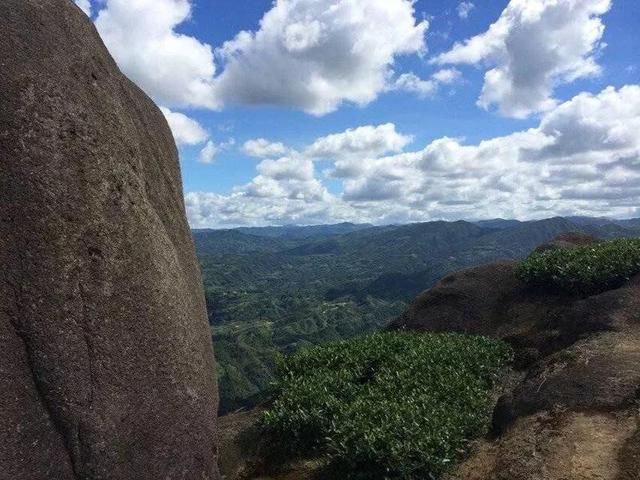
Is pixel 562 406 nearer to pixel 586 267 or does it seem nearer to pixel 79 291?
pixel 586 267

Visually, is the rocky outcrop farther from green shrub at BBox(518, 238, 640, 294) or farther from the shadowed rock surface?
green shrub at BBox(518, 238, 640, 294)

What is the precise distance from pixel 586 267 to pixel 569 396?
1275 cm

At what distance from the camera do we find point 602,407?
16.7m

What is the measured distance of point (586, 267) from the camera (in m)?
28.5

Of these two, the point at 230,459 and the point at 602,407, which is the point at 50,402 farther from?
the point at 602,407

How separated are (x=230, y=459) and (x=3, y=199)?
10.9m

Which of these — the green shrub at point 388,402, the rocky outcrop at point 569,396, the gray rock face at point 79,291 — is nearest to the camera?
the gray rock face at point 79,291

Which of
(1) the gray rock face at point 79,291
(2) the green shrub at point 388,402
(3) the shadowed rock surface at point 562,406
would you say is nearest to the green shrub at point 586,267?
(3) the shadowed rock surface at point 562,406

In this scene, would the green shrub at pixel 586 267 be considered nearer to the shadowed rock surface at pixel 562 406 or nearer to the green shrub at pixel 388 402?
the shadowed rock surface at pixel 562 406

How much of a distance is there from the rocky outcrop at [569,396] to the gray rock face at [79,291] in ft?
26.4

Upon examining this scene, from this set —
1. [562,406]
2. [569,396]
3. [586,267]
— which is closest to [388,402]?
→ [562,406]

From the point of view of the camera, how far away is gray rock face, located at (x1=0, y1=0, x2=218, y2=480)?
11820 millimetres

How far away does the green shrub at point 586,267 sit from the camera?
27.4m

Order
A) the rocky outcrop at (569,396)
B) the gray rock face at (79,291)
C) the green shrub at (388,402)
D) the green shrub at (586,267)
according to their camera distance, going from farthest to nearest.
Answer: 1. the green shrub at (586,267)
2. the green shrub at (388,402)
3. the rocky outcrop at (569,396)
4. the gray rock face at (79,291)
